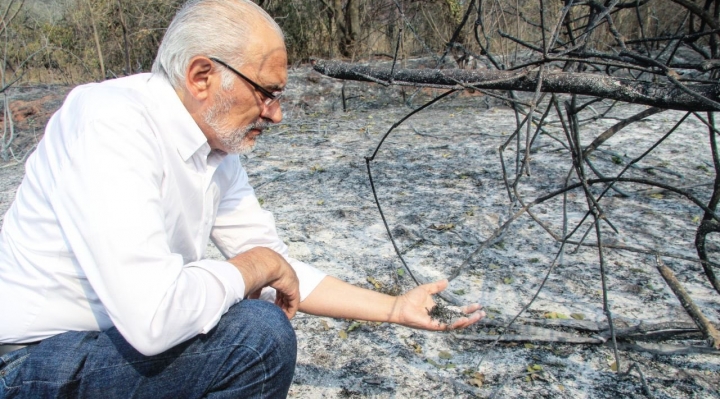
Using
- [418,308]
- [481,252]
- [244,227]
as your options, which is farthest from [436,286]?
[481,252]

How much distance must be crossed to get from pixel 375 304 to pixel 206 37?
3.19 feet

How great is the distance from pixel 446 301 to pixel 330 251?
0.90 m

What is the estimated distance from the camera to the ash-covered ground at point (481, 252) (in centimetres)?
214

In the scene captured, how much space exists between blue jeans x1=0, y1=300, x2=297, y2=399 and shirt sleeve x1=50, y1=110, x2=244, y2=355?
4.5 inches

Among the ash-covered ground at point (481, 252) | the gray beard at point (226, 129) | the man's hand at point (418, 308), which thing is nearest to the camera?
the gray beard at point (226, 129)

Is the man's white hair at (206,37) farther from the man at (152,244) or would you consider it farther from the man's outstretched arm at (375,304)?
the man's outstretched arm at (375,304)

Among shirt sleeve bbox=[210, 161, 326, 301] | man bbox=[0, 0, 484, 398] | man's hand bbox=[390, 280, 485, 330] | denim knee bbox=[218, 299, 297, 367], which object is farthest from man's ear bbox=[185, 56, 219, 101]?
man's hand bbox=[390, 280, 485, 330]

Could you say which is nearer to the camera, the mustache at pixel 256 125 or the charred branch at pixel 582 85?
the charred branch at pixel 582 85

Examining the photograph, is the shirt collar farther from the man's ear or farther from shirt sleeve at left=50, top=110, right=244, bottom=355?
shirt sleeve at left=50, top=110, right=244, bottom=355

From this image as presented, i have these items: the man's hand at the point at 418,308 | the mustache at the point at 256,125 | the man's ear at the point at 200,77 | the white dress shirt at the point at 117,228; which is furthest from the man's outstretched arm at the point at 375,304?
the man's ear at the point at 200,77

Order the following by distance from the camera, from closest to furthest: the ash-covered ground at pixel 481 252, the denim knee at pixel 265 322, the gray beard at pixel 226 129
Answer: the denim knee at pixel 265 322
the gray beard at pixel 226 129
the ash-covered ground at pixel 481 252

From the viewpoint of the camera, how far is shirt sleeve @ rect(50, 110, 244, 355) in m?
1.25

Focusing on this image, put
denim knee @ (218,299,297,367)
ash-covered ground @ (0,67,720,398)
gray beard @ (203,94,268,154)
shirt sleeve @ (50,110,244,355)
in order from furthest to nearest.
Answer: ash-covered ground @ (0,67,720,398) < gray beard @ (203,94,268,154) < denim knee @ (218,299,297,367) < shirt sleeve @ (50,110,244,355)

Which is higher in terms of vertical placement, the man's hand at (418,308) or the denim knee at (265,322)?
the denim knee at (265,322)
